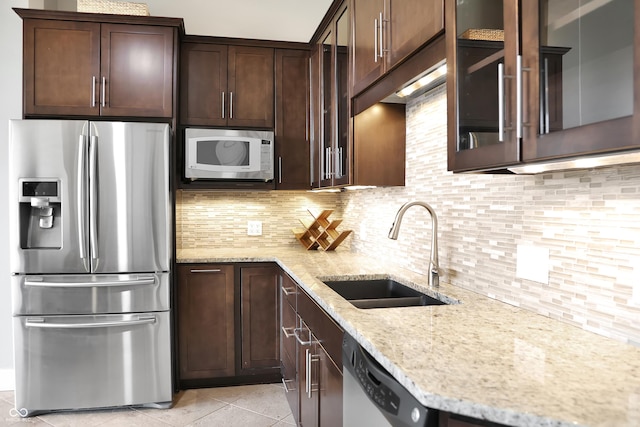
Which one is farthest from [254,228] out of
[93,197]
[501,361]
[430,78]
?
[501,361]

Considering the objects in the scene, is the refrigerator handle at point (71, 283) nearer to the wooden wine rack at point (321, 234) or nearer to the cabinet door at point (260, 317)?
the cabinet door at point (260, 317)

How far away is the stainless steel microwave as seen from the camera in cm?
322

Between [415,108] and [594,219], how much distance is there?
131cm

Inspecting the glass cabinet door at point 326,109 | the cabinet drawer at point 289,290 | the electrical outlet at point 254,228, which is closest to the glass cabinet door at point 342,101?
the glass cabinet door at point 326,109

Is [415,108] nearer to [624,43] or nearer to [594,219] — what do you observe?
[594,219]

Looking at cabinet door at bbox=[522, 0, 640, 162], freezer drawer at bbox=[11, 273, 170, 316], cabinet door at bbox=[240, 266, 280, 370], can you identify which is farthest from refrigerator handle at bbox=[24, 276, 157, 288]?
cabinet door at bbox=[522, 0, 640, 162]

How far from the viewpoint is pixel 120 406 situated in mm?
2857

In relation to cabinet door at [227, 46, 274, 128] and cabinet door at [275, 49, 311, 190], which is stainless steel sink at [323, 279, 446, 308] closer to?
cabinet door at [275, 49, 311, 190]

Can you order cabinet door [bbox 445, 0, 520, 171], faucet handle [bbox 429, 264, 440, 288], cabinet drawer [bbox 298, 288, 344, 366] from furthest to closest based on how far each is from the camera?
1. faucet handle [bbox 429, 264, 440, 288]
2. cabinet drawer [bbox 298, 288, 344, 366]
3. cabinet door [bbox 445, 0, 520, 171]

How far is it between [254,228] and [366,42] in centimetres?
192

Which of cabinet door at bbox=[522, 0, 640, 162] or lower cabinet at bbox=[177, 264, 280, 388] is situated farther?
lower cabinet at bbox=[177, 264, 280, 388]

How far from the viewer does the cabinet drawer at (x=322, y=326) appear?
5.13 ft

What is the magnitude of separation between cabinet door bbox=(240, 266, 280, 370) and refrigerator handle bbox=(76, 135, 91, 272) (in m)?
0.97

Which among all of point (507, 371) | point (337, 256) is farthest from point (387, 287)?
point (507, 371)
